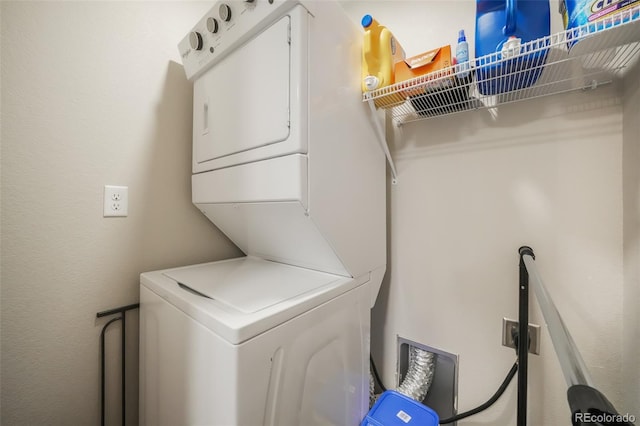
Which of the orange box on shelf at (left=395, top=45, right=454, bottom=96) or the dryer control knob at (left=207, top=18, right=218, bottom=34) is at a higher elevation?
the dryer control knob at (left=207, top=18, right=218, bottom=34)

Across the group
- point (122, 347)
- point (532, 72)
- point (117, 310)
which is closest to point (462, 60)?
point (532, 72)

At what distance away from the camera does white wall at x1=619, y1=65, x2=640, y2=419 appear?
3.02ft

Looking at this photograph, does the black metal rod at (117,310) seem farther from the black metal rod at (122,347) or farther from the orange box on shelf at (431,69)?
the orange box on shelf at (431,69)

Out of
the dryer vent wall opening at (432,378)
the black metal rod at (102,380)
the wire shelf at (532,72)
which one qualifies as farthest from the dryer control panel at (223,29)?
the dryer vent wall opening at (432,378)

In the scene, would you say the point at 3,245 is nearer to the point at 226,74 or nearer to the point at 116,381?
the point at 116,381

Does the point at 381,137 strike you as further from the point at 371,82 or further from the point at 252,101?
the point at 252,101

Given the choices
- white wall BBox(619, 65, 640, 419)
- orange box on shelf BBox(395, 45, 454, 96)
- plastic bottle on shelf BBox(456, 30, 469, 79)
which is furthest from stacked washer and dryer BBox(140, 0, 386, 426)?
white wall BBox(619, 65, 640, 419)

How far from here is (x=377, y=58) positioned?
4.21 feet

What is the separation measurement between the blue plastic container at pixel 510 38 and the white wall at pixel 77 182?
1.64m

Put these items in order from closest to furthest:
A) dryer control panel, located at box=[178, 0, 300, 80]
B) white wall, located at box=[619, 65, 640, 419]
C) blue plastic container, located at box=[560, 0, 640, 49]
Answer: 1. blue plastic container, located at box=[560, 0, 640, 49]
2. white wall, located at box=[619, 65, 640, 419]
3. dryer control panel, located at box=[178, 0, 300, 80]

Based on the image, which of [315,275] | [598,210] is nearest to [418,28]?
[598,210]

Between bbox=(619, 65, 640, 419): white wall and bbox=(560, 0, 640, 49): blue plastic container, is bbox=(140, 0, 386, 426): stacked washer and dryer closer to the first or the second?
bbox=(560, 0, 640, 49): blue plastic container

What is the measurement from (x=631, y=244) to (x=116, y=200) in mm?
2282

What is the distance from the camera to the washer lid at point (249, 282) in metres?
0.94
